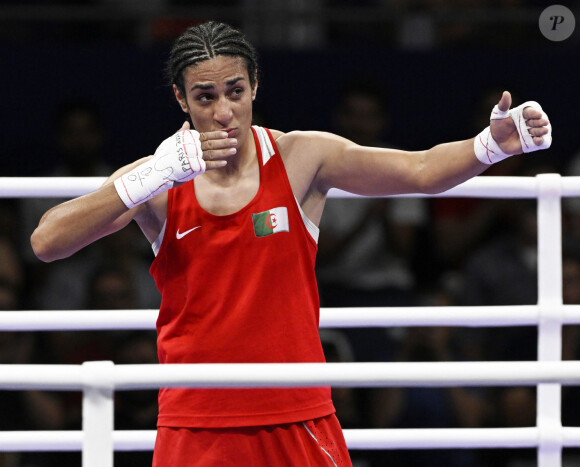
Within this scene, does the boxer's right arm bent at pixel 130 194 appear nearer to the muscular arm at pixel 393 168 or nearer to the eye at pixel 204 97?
the eye at pixel 204 97

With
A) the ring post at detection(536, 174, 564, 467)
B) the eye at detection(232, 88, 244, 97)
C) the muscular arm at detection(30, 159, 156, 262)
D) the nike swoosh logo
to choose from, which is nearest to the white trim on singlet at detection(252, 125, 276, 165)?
the eye at detection(232, 88, 244, 97)

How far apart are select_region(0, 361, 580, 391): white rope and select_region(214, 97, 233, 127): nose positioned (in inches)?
33.5

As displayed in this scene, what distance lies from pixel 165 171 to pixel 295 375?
0.79m

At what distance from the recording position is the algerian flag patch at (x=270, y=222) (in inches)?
85.7

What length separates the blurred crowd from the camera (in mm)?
3830

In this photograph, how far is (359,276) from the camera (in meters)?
4.40

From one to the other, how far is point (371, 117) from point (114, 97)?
1.32m

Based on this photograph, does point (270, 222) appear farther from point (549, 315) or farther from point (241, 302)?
point (549, 315)

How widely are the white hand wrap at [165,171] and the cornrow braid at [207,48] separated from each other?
0.72ft

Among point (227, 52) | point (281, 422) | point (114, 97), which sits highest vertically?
point (114, 97)

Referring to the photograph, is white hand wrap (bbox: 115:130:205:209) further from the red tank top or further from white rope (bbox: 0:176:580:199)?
white rope (bbox: 0:176:580:199)

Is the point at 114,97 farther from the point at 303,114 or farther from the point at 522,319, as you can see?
the point at 522,319

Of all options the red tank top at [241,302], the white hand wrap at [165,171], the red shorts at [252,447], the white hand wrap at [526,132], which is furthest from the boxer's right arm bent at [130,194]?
the white hand wrap at [526,132]

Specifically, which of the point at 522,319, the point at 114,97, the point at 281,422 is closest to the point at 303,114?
the point at 114,97
